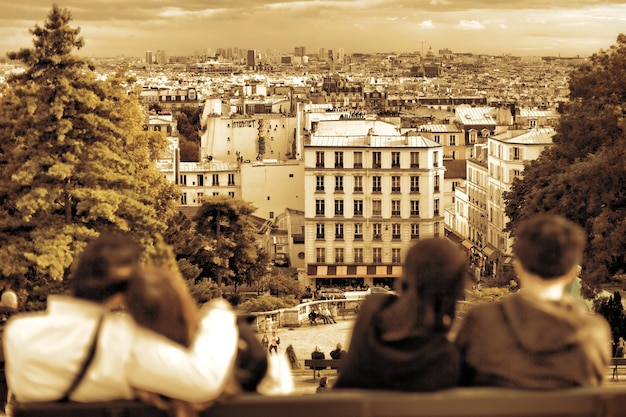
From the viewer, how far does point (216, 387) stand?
16.5ft

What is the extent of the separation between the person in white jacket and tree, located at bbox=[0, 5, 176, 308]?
20.0m

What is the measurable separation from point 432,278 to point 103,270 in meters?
1.43

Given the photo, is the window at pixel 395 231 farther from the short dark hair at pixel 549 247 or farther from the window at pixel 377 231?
the short dark hair at pixel 549 247

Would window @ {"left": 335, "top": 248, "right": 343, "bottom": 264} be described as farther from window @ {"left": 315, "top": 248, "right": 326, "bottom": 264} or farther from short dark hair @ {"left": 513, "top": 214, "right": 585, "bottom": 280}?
short dark hair @ {"left": 513, "top": 214, "right": 585, "bottom": 280}

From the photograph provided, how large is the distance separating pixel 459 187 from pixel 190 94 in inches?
4556

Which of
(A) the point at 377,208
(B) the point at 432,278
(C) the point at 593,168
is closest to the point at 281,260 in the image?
(A) the point at 377,208

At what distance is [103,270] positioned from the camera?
518cm

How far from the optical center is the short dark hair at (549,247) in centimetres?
515

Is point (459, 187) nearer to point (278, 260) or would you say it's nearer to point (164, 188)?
point (278, 260)

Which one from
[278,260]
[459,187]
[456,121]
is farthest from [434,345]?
[456,121]

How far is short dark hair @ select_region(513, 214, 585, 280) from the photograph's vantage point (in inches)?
203

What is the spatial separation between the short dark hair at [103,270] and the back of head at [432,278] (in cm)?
123

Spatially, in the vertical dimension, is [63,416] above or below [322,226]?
above

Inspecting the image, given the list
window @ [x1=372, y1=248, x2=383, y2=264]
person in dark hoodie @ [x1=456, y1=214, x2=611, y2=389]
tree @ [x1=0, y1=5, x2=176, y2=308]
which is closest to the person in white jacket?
person in dark hoodie @ [x1=456, y1=214, x2=611, y2=389]
